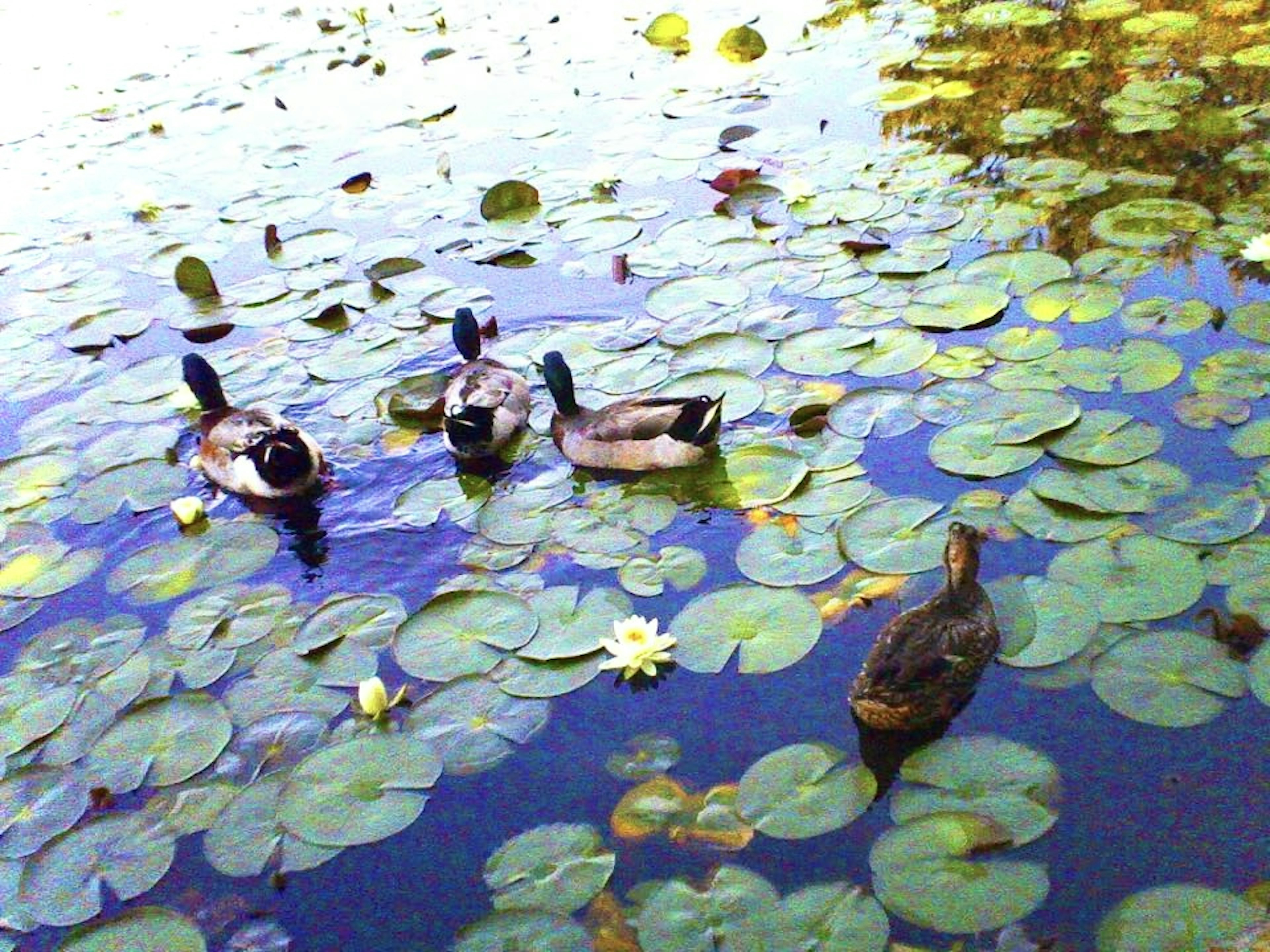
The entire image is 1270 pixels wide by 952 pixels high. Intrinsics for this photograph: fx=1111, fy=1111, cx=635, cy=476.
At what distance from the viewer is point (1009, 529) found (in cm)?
462

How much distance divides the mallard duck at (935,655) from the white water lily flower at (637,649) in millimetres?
→ 747

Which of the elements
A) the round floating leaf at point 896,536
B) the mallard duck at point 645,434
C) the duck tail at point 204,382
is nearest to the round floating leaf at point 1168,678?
the round floating leaf at point 896,536

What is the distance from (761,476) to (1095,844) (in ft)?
7.53

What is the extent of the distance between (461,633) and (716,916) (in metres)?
1.67

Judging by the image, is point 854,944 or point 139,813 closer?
point 854,944

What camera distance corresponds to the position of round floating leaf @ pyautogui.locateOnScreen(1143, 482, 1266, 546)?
171 inches

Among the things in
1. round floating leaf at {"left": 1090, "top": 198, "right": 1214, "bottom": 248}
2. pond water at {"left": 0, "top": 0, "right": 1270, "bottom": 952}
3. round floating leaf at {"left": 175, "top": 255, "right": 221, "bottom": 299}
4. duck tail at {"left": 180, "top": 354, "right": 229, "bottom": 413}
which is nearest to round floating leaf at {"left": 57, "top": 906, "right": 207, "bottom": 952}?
pond water at {"left": 0, "top": 0, "right": 1270, "bottom": 952}

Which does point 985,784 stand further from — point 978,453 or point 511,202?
point 511,202

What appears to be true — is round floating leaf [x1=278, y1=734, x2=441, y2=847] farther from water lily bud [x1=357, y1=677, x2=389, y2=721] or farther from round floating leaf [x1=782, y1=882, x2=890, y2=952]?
round floating leaf [x1=782, y1=882, x2=890, y2=952]

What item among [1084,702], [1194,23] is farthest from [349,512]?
[1194,23]

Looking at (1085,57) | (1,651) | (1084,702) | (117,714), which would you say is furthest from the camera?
(1085,57)

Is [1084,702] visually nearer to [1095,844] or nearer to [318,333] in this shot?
[1095,844]

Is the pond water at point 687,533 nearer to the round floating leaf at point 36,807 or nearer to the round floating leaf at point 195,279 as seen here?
the round floating leaf at point 36,807

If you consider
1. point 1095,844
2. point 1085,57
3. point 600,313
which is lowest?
point 1095,844
